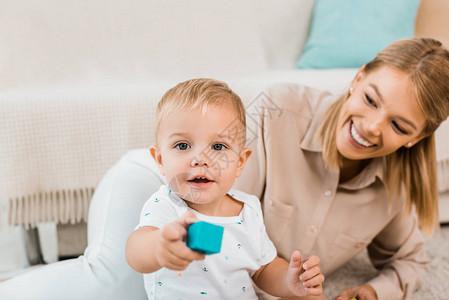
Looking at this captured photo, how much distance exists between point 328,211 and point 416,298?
34 cm

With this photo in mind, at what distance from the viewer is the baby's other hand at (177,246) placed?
33cm

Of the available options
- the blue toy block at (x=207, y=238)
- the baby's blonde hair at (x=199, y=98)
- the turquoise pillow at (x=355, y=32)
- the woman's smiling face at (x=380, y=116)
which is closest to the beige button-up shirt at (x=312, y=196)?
the woman's smiling face at (x=380, y=116)

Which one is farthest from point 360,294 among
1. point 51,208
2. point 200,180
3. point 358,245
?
point 51,208

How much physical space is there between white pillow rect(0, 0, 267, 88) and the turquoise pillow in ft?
1.07

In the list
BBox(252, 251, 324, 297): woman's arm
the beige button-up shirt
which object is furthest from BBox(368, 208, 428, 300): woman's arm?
BBox(252, 251, 324, 297): woman's arm

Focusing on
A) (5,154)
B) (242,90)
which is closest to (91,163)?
(5,154)

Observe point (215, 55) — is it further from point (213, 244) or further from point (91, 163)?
point (213, 244)

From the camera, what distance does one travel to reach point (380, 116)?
639 mm

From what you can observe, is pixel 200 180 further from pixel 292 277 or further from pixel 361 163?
pixel 361 163

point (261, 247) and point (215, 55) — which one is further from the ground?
point (215, 55)

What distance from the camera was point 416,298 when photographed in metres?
0.97

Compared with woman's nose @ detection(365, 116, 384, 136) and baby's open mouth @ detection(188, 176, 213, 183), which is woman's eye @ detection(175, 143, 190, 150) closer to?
baby's open mouth @ detection(188, 176, 213, 183)

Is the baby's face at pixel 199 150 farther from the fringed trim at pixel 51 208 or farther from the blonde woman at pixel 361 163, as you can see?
the fringed trim at pixel 51 208

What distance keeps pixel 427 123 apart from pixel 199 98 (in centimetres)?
41
